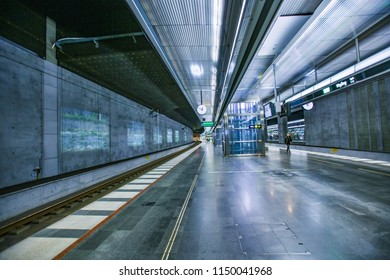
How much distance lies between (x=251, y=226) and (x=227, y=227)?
503mm

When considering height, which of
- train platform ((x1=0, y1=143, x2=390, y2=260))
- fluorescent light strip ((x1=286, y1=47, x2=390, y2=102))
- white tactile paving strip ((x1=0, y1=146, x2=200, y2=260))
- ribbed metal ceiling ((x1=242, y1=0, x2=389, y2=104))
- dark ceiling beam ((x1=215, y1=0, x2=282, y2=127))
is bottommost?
white tactile paving strip ((x1=0, y1=146, x2=200, y2=260))

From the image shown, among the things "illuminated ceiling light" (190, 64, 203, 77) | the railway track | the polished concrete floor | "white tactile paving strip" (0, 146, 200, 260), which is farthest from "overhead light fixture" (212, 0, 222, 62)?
the railway track

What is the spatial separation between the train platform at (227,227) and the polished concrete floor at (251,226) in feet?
0.05

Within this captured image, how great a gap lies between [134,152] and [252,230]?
11105 mm

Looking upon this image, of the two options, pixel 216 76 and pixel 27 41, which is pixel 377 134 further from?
pixel 27 41

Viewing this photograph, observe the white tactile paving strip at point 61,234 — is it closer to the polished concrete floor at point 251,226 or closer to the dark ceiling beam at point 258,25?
the polished concrete floor at point 251,226

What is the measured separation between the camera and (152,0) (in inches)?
192

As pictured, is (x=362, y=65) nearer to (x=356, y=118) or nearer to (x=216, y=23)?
(x=356, y=118)

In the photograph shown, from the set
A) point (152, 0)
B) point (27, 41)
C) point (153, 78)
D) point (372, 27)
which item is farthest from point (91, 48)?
point (372, 27)

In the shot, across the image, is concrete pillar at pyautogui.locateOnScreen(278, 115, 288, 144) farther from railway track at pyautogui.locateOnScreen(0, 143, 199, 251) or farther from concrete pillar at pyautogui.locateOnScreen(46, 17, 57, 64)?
concrete pillar at pyautogui.locateOnScreen(46, 17, 57, 64)

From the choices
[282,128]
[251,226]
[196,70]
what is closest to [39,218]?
[251,226]

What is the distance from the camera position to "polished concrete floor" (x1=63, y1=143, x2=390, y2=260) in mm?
2564

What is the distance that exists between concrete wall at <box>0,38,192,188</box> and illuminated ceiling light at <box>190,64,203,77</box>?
5227mm

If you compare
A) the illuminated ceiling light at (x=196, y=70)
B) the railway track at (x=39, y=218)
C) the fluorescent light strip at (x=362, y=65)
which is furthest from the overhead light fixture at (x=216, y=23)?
the fluorescent light strip at (x=362, y=65)
